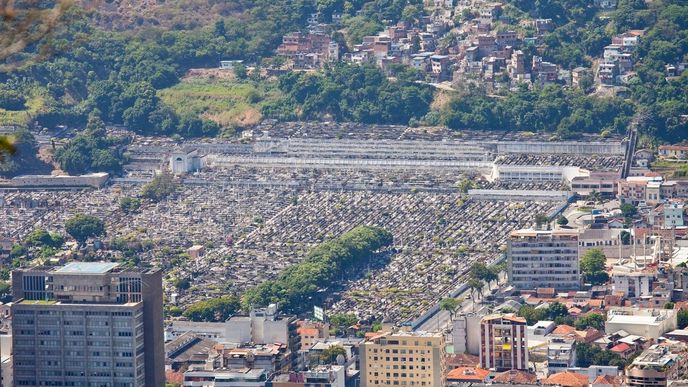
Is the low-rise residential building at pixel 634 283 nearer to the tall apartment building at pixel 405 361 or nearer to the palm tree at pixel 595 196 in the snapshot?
the palm tree at pixel 595 196

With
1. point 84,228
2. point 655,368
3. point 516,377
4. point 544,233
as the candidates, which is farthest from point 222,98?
point 655,368

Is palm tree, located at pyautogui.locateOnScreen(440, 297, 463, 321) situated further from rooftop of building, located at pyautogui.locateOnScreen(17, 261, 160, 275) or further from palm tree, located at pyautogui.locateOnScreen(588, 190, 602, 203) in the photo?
rooftop of building, located at pyautogui.locateOnScreen(17, 261, 160, 275)

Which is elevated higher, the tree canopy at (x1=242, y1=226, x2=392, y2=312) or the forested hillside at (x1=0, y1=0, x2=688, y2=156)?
the forested hillside at (x1=0, y1=0, x2=688, y2=156)

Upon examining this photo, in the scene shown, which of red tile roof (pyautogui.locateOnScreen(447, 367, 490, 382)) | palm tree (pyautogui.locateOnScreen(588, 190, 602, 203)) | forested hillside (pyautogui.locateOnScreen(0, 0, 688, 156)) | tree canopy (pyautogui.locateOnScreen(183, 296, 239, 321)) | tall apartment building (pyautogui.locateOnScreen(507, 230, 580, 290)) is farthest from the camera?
forested hillside (pyautogui.locateOnScreen(0, 0, 688, 156))

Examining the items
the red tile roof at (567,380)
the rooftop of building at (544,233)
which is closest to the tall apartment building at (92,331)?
the red tile roof at (567,380)

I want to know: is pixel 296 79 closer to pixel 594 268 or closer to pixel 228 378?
pixel 594 268

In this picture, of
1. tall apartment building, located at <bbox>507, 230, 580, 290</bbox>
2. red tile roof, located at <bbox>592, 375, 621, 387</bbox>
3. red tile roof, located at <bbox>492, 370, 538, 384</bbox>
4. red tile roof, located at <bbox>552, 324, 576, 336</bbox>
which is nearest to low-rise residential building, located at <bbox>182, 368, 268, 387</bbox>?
red tile roof, located at <bbox>492, 370, 538, 384</bbox>
